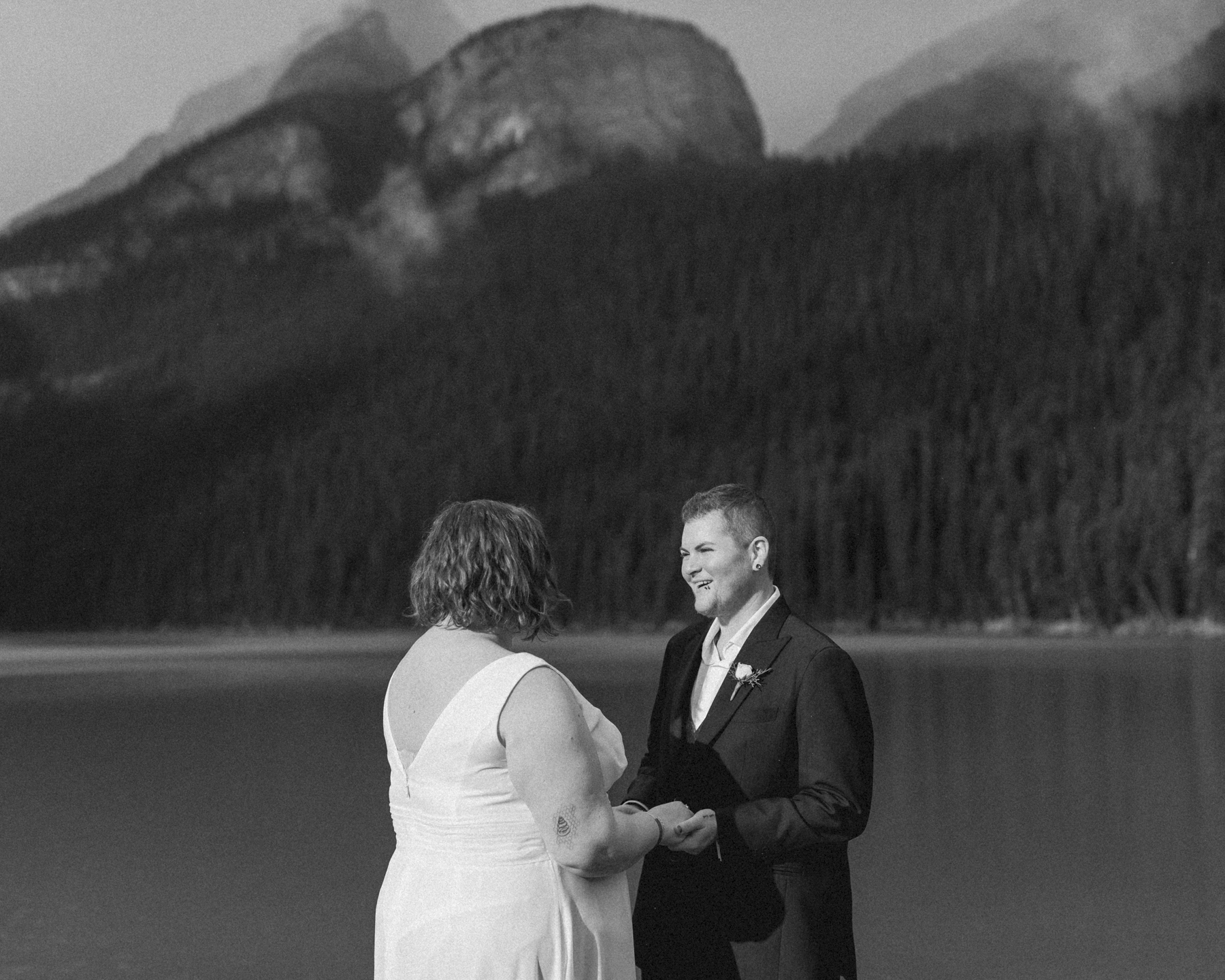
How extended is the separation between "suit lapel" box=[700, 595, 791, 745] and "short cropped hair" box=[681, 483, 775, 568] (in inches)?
8.1

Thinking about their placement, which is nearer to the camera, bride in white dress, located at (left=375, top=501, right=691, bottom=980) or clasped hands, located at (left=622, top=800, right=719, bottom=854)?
bride in white dress, located at (left=375, top=501, right=691, bottom=980)

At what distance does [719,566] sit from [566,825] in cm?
139

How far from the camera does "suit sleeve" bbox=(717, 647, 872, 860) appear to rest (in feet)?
16.8

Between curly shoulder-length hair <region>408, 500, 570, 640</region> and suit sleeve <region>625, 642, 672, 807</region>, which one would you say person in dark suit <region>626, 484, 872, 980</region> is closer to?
suit sleeve <region>625, 642, 672, 807</region>

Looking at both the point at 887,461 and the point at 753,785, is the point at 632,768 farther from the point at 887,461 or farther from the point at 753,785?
the point at 887,461

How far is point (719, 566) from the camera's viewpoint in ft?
17.8

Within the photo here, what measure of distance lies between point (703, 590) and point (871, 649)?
254ft

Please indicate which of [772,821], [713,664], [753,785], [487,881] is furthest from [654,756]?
[487,881]

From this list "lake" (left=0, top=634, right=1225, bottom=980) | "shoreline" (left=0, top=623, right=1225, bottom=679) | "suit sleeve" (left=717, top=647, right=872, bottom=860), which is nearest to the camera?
"suit sleeve" (left=717, top=647, right=872, bottom=860)

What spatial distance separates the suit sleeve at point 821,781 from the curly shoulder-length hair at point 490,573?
1.03 metres

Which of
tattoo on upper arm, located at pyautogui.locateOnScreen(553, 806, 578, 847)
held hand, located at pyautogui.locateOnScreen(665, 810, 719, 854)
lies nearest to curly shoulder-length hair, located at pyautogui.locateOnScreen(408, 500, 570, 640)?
tattoo on upper arm, located at pyautogui.locateOnScreen(553, 806, 578, 847)

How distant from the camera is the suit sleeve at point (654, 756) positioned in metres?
5.59

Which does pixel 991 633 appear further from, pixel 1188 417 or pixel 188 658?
pixel 188 658

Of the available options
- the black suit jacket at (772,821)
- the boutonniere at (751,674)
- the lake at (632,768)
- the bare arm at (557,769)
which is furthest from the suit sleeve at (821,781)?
the lake at (632,768)
